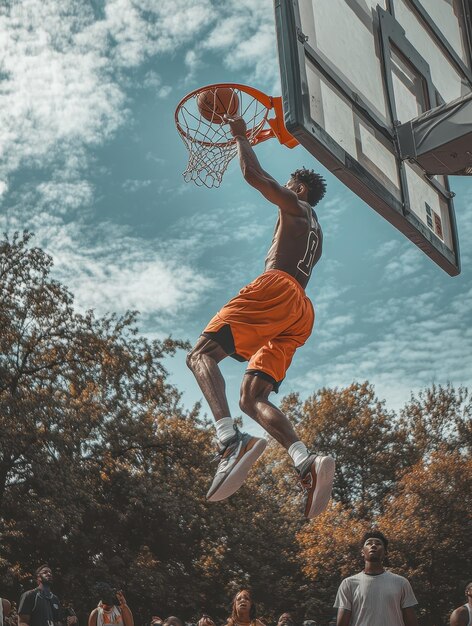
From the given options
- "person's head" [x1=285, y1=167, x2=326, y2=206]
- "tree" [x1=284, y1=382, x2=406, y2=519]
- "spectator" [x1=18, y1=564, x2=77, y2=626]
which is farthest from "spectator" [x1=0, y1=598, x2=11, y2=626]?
"tree" [x1=284, y1=382, x2=406, y2=519]

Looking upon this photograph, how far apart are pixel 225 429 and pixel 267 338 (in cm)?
66

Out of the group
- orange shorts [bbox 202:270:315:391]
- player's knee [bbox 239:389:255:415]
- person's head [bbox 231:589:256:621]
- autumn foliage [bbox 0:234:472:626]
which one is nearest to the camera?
orange shorts [bbox 202:270:315:391]

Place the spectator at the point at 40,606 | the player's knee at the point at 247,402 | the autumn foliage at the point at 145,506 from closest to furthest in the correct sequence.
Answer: the player's knee at the point at 247,402
the spectator at the point at 40,606
the autumn foliage at the point at 145,506

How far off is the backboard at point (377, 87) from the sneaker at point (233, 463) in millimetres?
1612

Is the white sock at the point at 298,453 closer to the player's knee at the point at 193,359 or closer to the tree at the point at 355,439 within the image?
the player's knee at the point at 193,359

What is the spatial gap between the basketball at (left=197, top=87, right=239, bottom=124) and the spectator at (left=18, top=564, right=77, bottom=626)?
5.83 meters

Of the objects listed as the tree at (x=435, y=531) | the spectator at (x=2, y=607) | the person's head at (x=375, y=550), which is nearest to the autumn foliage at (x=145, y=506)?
the tree at (x=435, y=531)

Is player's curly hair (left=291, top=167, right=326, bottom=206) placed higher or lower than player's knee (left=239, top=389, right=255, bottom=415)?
higher

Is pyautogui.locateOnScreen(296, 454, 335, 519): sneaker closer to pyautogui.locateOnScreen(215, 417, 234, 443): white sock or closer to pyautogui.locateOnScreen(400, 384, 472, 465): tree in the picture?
pyautogui.locateOnScreen(215, 417, 234, 443): white sock

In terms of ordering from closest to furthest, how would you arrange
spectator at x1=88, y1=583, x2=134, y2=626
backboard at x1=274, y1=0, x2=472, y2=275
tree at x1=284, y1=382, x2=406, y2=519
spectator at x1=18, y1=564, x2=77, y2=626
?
1. backboard at x1=274, y1=0, x2=472, y2=275
2. spectator at x1=18, y1=564, x2=77, y2=626
3. spectator at x1=88, y1=583, x2=134, y2=626
4. tree at x1=284, y1=382, x2=406, y2=519

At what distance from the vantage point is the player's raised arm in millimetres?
4551

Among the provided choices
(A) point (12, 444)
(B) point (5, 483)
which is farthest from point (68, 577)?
(A) point (12, 444)

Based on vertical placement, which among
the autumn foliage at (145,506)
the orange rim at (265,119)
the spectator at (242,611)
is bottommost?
the spectator at (242,611)

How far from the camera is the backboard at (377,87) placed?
4.18 m
